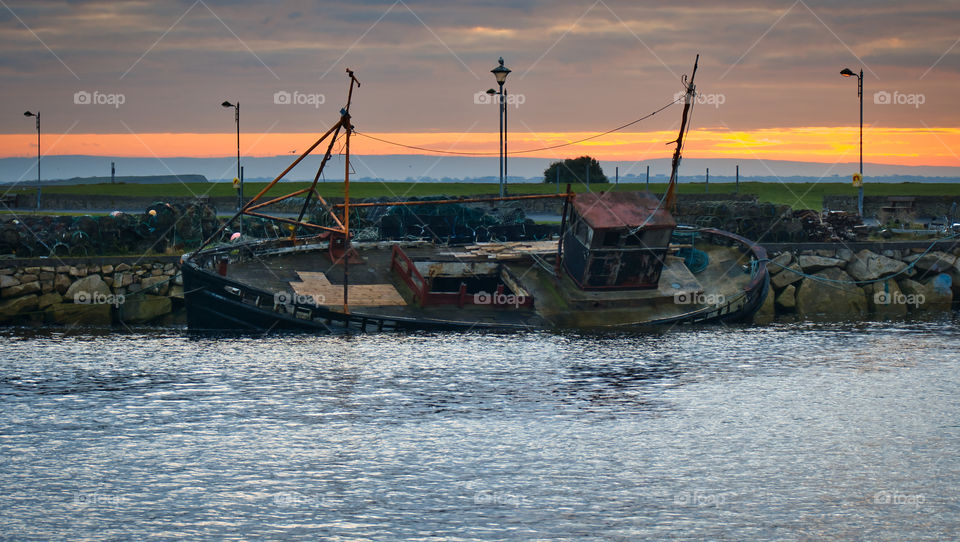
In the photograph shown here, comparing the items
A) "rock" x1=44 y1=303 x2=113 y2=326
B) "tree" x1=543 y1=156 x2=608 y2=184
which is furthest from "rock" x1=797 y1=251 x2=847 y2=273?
"tree" x1=543 y1=156 x2=608 y2=184

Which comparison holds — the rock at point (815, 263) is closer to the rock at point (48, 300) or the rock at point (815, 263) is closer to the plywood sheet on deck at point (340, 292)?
the plywood sheet on deck at point (340, 292)

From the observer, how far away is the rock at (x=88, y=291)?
3772 centimetres

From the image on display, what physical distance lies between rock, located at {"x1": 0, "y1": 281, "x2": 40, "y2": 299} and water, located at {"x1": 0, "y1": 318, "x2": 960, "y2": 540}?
5097mm

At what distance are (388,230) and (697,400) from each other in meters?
19.6

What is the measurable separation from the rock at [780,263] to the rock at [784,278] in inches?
10.6

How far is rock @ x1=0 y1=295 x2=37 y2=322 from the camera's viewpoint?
37.1 meters

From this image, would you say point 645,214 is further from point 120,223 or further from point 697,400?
point 120,223

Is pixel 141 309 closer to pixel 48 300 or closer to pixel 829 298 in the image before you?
pixel 48 300

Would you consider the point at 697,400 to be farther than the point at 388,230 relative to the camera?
No

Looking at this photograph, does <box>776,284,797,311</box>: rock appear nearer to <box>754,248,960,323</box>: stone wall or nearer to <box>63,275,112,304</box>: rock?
<box>754,248,960,323</box>: stone wall

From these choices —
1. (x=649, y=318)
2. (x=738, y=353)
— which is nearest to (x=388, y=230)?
(x=649, y=318)

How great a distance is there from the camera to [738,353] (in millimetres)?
30969

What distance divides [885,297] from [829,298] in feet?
9.60

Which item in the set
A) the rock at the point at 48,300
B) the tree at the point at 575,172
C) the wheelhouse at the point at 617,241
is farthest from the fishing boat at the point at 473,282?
the tree at the point at 575,172
